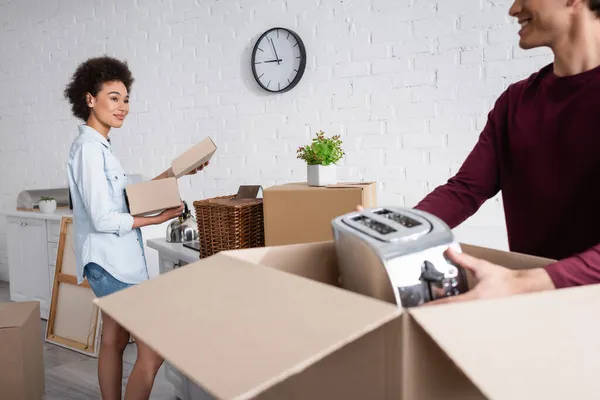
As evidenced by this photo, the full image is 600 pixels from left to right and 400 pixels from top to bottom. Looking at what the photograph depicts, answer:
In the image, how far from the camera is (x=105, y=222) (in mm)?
1951

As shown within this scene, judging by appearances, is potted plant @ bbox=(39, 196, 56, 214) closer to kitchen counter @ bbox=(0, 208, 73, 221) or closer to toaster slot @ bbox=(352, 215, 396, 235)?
kitchen counter @ bbox=(0, 208, 73, 221)

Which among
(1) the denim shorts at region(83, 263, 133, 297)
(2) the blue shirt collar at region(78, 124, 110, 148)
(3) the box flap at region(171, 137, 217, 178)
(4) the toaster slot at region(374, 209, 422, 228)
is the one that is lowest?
(1) the denim shorts at region(83, 263, 133, 297)

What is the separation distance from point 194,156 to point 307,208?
62cm

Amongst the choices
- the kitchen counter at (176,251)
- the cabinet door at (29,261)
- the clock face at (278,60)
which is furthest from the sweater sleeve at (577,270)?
the cabinet door at (29,261)

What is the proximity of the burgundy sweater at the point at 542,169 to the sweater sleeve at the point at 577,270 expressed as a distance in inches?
8.2

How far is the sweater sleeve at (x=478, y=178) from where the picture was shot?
1046mm

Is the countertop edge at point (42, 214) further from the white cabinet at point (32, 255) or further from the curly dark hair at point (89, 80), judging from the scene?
the curly dark hair at point (89, 80)

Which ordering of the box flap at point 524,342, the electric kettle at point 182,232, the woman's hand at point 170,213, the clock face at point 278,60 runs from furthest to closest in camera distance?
the clock face at point 278,60 → the electric kettle at point 182,232 → the woman's hand at point 170,213 → the box flap at point 524,342

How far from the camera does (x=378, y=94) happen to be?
9.39ft

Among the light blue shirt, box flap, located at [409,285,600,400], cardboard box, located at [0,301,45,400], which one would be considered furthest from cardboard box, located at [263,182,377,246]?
cardboard box, located at [0,301,45,400]

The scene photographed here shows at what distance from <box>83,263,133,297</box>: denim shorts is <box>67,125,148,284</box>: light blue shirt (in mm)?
28

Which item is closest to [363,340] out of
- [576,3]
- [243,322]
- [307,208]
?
[243,322]

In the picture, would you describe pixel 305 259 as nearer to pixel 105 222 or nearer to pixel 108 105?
pixel 105 222

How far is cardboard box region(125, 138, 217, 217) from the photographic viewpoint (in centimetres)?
200
